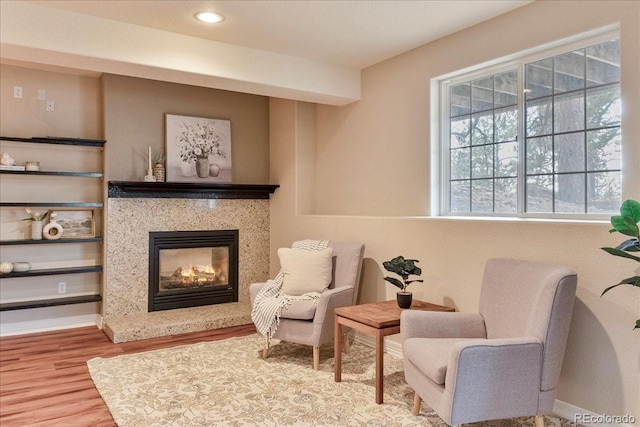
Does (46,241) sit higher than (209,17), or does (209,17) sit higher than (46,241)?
(209,17)

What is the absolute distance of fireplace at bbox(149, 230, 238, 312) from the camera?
4777mm

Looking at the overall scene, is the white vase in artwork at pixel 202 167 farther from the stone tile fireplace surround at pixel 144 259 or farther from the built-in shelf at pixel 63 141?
the built-in shelf at pixel 63 141

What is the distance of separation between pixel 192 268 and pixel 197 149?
1325 mm

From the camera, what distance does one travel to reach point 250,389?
9.62 ft

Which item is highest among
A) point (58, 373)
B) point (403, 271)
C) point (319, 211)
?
point (319, 211)

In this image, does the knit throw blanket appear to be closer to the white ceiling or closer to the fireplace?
the fireplace

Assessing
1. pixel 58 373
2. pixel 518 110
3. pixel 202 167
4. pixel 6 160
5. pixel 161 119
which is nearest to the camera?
pixel 518 110

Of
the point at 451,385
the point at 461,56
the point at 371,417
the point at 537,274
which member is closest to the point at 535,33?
the point at 461,56

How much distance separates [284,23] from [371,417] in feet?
8.80

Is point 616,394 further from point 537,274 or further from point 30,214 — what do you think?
point 30,214

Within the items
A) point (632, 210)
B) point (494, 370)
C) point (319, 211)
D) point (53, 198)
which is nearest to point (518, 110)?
point (632, 210)

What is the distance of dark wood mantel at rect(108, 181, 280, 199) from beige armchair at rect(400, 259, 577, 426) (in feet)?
10.0

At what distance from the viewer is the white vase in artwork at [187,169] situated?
487cm

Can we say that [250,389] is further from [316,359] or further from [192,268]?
[192,268]
